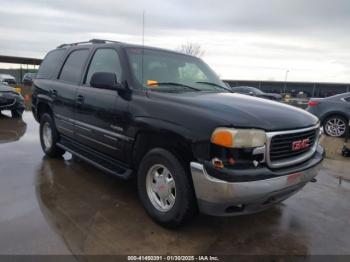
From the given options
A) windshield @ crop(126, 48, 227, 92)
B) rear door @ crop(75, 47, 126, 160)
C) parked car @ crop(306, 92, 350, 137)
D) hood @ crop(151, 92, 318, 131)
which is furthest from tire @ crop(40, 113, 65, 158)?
parked car @ crop(306, 92, 350, 137)

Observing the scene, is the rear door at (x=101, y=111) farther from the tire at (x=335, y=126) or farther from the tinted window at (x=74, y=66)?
the tire at (x=335, y=126)

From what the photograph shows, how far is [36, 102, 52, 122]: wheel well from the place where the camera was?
18.9 feet

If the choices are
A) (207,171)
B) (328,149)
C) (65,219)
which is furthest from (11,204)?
(328,149)

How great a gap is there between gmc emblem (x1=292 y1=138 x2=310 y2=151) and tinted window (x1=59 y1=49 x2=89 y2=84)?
10.6 feet

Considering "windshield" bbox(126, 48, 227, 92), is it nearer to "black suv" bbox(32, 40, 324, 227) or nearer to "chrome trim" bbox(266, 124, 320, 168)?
"black suv" bbox(32, 40, 324, 227)

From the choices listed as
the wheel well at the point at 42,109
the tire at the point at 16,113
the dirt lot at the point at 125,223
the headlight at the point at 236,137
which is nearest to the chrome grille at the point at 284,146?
the headlight at the point at 236,137

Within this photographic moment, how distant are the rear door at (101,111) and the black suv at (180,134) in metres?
0.01

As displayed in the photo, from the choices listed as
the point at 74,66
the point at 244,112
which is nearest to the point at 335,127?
the point at 244,112

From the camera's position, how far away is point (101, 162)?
4.20 metres

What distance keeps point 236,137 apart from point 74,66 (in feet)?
10.9

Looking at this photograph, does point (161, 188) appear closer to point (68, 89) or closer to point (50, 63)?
point (68, 89)

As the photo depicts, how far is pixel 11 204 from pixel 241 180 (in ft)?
9.08

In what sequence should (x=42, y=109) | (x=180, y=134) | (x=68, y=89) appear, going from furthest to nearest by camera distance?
(x=42, y=109) < (x=68, y=89) < (x=180, y=134)

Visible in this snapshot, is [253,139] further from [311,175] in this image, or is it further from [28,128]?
[28,128]
